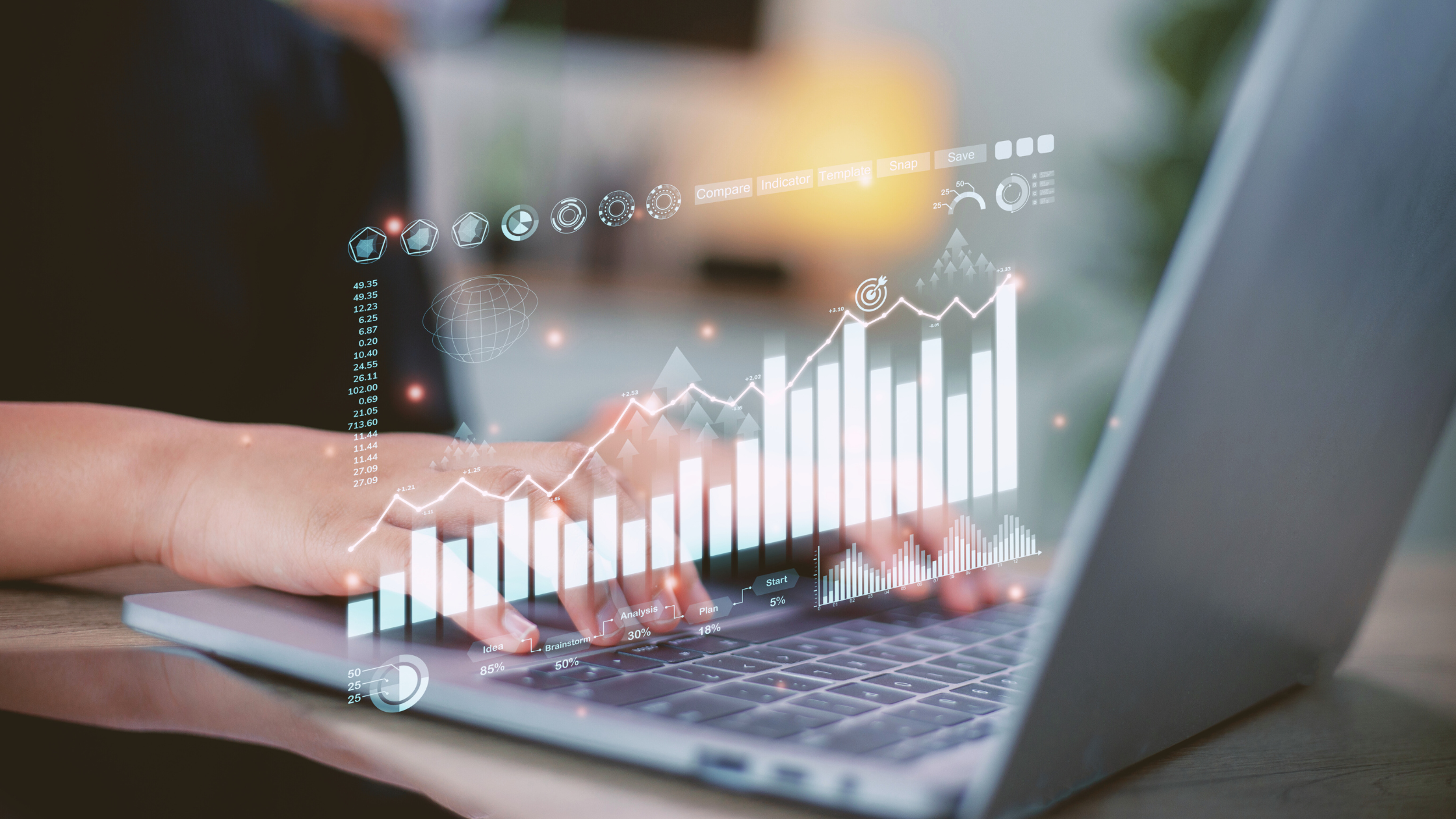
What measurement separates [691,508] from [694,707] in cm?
11

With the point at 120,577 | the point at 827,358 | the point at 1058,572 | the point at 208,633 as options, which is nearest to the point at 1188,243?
the point at 1058,572

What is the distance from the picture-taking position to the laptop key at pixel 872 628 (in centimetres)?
37

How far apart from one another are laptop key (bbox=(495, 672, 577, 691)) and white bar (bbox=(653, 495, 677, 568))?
0.07m

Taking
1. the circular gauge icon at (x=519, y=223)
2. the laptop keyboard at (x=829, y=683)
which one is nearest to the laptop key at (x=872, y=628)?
the laptop keyboard at (x=829, y=683)

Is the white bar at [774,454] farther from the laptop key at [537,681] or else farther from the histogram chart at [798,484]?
the laptop key at [537,681]

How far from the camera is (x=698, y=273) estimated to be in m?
0.35

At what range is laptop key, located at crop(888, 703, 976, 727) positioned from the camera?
0.25 metres

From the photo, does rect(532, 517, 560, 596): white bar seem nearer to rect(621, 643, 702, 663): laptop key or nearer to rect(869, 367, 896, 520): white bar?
rect(621, 643, 702, 663): laptop key

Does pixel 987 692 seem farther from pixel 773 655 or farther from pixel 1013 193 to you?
pixel 1013 193

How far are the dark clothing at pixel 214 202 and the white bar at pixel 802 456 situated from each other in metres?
0.14

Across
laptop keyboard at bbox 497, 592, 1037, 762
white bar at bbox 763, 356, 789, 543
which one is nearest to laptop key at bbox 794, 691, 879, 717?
laptop keyboard at bbox 497, 592, 1037, 762

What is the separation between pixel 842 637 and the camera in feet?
1.18

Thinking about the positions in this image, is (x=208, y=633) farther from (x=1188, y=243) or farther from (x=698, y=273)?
(x=1188, y=243)

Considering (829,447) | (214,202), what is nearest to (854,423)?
(829,447)
